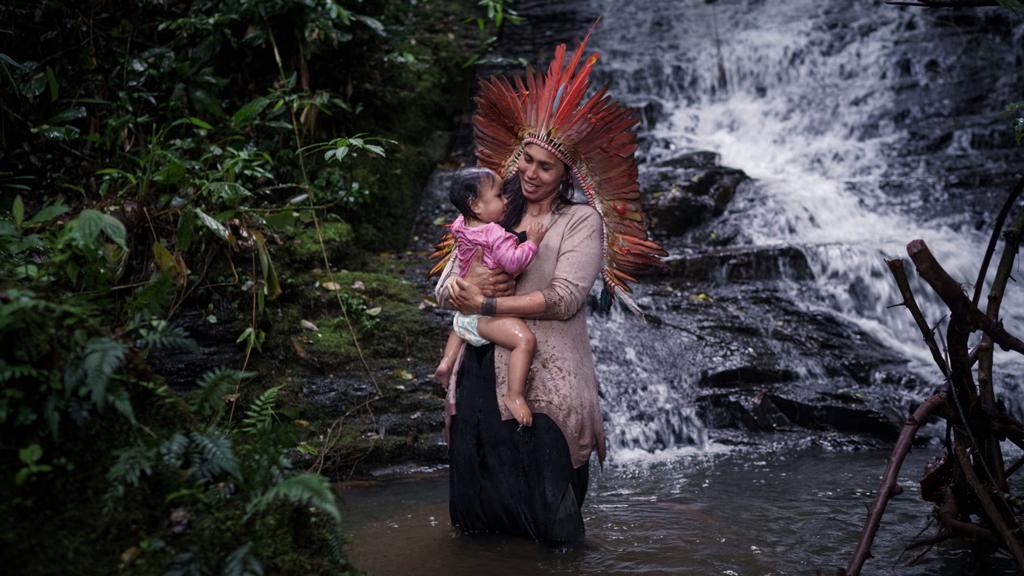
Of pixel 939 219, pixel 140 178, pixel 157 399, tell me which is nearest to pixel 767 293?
pixel 939 219

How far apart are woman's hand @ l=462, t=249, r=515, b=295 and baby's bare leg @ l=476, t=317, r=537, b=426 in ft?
0.42

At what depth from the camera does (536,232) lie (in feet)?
12.9

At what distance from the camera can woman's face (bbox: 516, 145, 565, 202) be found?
395 cm

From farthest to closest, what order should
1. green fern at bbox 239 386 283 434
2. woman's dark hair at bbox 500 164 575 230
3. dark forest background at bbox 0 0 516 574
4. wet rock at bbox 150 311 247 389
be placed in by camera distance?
1. wet rock at bbox 150 311 247 389
2. woman's dark hair at bbox 500 164 575 230
3. green fern at bbox 239 386 283 434
4. dark forest background at bbox 0 0 516 574

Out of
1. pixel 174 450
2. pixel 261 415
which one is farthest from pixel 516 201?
pixel 174 450

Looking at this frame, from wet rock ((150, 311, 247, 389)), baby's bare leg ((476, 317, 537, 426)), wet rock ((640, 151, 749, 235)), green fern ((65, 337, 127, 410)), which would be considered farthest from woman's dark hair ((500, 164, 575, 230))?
wet rock ((640, 151, 749, 235))

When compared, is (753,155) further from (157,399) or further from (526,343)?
(157,399)

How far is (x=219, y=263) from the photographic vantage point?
6207 mm

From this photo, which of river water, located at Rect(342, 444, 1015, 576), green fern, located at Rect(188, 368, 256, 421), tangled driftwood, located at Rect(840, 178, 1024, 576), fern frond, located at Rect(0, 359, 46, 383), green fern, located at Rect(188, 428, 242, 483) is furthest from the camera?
river water, located at Rect(342, 444, 1015, 576)

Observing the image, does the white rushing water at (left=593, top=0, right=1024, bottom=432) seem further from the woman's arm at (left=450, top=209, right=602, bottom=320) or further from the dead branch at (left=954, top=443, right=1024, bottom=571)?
the woman's arm at (left=450, top=209, right=602, bottom=320)

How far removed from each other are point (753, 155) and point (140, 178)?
8779 millimetres

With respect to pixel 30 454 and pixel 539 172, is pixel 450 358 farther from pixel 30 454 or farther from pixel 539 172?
pixel 30 454

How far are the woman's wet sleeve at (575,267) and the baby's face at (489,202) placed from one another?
35cm

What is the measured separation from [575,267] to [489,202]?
0.51 metres
